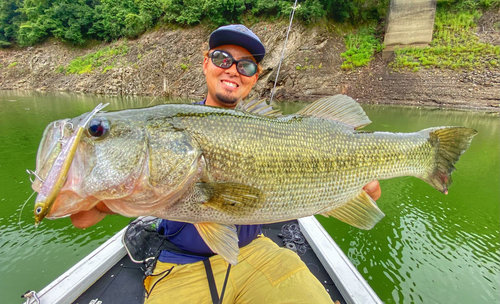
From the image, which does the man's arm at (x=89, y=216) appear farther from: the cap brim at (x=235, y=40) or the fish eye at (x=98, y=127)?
the cap brim at (x=235, y=40)

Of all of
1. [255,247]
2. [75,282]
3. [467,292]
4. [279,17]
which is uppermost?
[279,17]

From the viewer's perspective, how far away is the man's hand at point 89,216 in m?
1.56

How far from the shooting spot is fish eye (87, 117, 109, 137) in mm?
1338

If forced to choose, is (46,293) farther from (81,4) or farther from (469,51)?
(81,4)

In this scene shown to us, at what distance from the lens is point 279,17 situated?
90.0 ft

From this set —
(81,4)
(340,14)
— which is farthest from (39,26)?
(340,14)

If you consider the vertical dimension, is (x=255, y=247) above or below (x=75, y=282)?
above

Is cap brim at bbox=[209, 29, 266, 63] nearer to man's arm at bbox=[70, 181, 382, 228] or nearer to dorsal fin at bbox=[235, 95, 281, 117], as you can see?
dorsal fin at bbox=[235, 95, 281, 117]

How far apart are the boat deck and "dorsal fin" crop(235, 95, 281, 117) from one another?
212cm

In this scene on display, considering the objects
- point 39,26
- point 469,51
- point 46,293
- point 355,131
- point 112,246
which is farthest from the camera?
point 39,26

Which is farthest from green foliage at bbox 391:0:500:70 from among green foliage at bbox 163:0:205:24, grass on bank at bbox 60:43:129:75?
grass on bank at bbox 60:43:129:75

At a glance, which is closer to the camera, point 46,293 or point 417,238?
point 46,293

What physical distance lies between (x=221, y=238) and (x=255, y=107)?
1.02 m

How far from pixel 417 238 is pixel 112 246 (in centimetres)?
536
